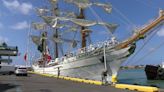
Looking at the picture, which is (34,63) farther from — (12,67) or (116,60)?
(116,60)

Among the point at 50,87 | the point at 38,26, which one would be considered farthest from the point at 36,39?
the point at 50,87

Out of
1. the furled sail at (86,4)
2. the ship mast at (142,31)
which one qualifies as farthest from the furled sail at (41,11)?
the ship mast at (142,31)

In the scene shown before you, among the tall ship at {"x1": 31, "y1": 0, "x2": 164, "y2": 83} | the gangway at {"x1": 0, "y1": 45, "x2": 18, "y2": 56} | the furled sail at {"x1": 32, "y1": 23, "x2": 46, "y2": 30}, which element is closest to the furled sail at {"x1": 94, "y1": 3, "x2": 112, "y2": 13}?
the tall ship at {"x1": 31, "y1": 0, "x2": 164, "y2": 83}

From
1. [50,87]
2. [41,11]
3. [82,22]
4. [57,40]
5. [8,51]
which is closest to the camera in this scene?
[50,87]

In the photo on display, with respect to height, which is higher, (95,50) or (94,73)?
(95,50)

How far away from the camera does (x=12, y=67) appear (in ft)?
227

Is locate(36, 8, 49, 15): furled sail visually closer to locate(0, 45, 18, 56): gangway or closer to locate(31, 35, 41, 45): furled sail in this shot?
locate(31, 35, 41, 45): furled sail

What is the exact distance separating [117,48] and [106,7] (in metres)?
17.9

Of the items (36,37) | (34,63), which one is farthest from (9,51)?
(36,37)

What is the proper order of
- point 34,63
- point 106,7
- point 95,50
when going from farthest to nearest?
point 34,63 < point 106,7 < point 95,50

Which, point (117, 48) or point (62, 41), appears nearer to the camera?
point (117, 48)

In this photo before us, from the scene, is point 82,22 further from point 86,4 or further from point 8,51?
point 8,51

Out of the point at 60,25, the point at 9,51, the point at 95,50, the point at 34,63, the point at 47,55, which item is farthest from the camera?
the point at 9,51

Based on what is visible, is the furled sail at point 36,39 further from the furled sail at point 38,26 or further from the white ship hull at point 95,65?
the white ship hull at point 95,65
